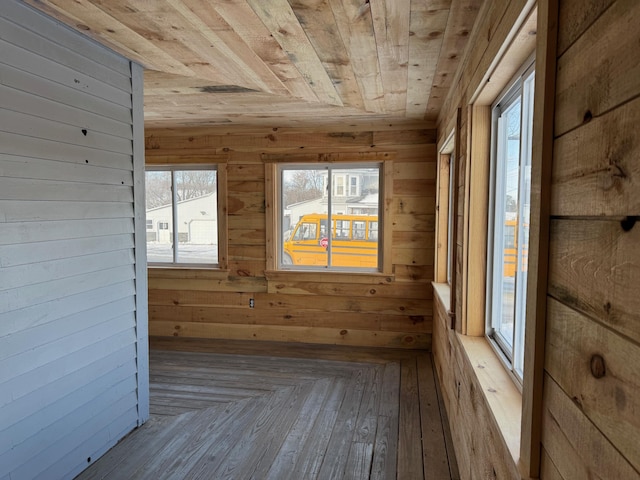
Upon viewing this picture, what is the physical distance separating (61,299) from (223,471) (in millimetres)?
1283

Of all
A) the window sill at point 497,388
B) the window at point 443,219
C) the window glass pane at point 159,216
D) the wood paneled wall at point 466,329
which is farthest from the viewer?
the window glass pane at point 159,216

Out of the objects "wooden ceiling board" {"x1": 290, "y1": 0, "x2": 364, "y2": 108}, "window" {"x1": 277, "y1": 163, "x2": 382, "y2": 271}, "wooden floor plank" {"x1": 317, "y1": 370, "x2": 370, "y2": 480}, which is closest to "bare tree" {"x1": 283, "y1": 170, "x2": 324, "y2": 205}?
"window" {"x1": 277, "y1": 163, "x2": 382, "y2": 271}

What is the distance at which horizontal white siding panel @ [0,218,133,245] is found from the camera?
5.80 ft

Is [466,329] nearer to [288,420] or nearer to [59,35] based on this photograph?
[288,420]

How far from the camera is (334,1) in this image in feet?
5.56

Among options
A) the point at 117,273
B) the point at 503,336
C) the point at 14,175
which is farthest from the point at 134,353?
the point at 503,336

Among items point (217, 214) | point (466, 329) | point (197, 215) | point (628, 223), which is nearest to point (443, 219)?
point (466, 329)

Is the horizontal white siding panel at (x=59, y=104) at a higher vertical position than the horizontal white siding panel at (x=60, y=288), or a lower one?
higher

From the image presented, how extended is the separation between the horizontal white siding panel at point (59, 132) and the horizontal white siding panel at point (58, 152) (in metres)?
0.02

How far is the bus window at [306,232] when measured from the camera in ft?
14.4

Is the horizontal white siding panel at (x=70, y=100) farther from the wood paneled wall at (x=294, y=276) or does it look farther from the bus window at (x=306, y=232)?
the bus window at (x=306, y=232)

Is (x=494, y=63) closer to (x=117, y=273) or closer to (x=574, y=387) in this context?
(x=574, y=387)

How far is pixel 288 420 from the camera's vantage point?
280cm

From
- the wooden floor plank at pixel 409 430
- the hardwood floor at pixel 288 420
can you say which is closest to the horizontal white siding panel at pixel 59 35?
the hardwood floor at pixel 288 420
